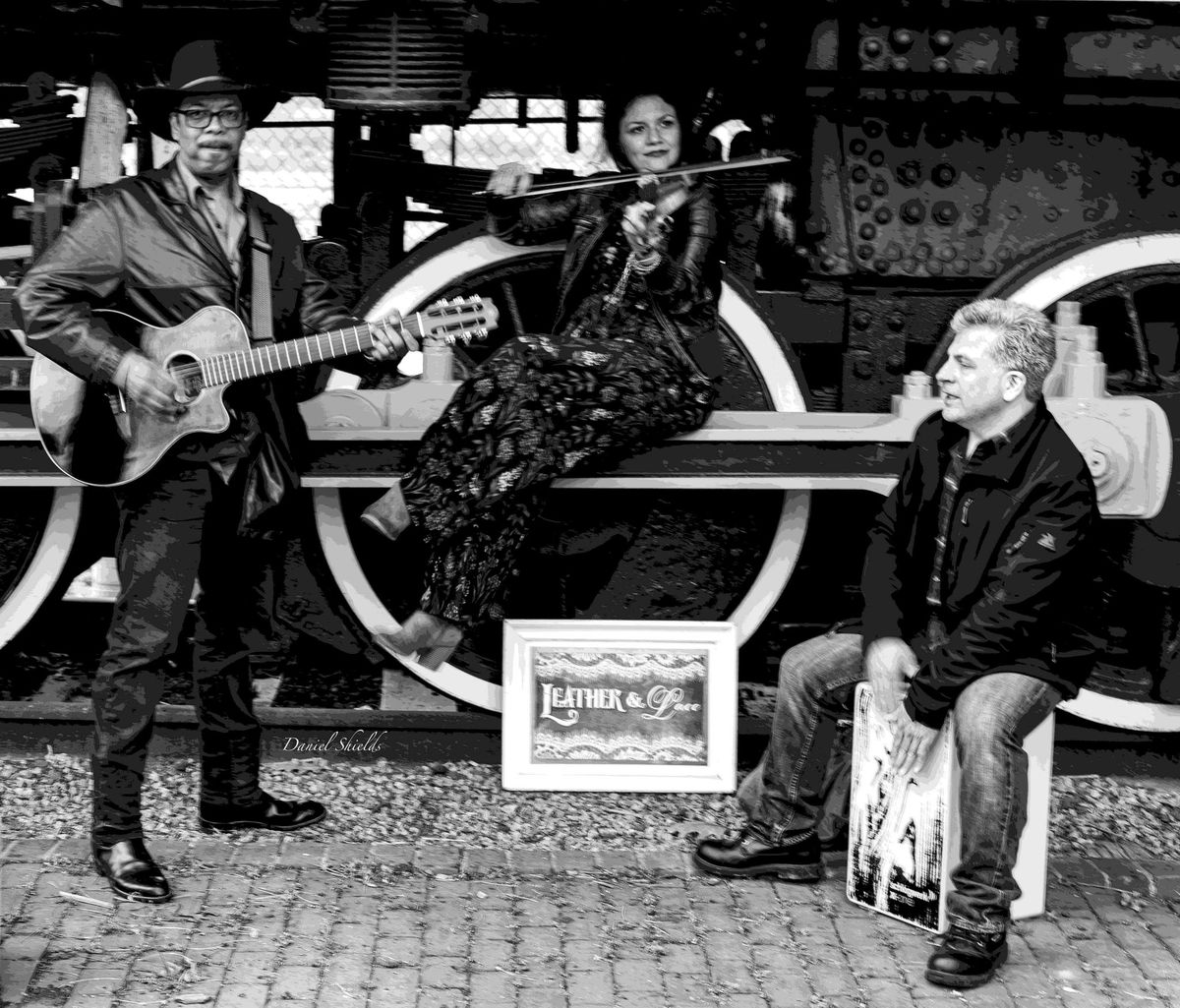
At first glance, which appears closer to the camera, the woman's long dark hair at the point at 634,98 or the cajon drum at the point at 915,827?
the cajon drum at the point at 915,827

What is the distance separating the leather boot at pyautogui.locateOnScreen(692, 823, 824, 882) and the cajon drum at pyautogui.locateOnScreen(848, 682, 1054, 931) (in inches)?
5.4

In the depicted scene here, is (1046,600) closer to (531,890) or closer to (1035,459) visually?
(1035,459)

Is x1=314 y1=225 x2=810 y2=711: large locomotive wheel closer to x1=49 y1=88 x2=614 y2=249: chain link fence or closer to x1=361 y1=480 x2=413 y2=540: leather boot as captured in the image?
x1=49 y1=88 x2=614 y2=249: chain link fence

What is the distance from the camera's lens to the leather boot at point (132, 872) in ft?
12.8

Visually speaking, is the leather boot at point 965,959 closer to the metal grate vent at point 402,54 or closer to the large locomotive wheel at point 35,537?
the metal grate vent at point 402,54

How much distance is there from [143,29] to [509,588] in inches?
70.8

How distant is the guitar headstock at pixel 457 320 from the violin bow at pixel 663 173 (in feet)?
1.88

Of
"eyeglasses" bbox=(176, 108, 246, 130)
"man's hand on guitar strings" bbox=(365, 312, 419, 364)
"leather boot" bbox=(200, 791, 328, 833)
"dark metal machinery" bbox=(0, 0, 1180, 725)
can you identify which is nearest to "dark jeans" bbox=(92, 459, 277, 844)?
"leather boot" bbox=(200, 791, 328, 833)

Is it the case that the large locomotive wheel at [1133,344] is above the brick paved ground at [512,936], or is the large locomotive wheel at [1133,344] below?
above

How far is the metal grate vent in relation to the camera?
4.38 meters

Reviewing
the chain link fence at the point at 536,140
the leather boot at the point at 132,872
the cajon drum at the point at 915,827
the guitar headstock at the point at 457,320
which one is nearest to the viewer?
the cajon drum at the point at 915,827

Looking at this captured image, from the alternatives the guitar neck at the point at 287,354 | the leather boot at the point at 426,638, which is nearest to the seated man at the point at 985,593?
the leather boot at the point at 426,638

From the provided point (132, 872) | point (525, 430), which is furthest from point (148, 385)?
point (132, 872)

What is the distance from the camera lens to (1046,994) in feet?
11.7
